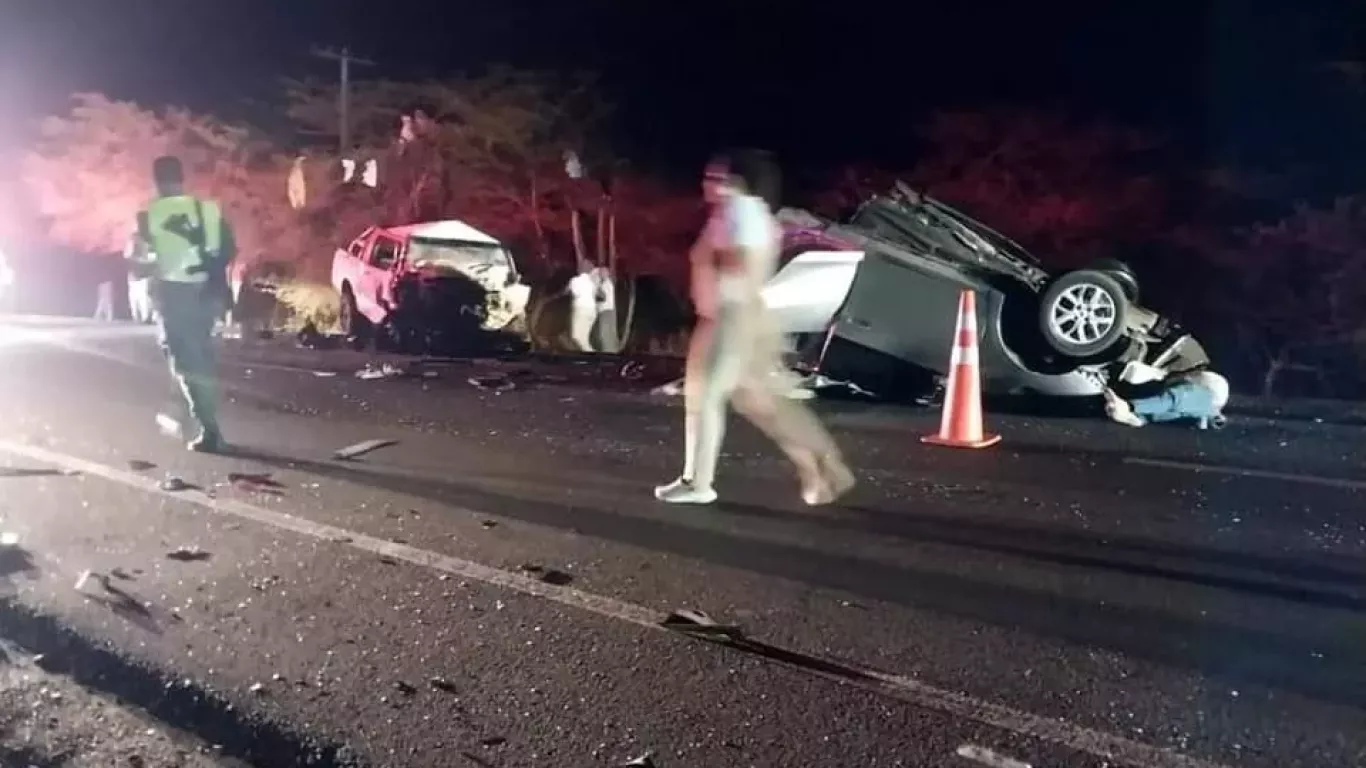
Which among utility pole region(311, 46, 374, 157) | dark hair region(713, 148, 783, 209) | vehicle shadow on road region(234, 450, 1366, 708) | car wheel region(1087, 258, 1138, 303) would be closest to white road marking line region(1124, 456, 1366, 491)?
vehicle shadow on road region(234, 450, 1366, 708)

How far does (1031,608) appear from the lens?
4.94 metres

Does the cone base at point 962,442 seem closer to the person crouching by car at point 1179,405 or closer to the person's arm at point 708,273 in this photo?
the person crouching by car at point 1179,405

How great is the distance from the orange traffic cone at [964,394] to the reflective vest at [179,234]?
459 centimetres

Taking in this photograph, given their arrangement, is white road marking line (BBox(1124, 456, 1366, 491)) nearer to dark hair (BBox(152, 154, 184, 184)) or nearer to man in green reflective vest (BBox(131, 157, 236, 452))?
man in green reflective vest (BBox(131, 157, 236, 452))

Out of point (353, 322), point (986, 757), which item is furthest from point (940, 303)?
point (353, 322)

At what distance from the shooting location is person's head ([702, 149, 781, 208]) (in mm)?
6430

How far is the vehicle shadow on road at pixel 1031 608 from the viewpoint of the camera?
4.27m

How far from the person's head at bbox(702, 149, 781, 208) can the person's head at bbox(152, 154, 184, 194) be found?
373 cm

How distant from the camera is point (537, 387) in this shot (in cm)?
1259

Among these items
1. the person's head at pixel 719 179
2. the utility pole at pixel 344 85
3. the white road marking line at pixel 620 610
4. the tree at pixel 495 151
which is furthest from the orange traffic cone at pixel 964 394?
the utility pole at pixel 344 85

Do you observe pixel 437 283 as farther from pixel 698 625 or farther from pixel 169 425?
pixel 698 625

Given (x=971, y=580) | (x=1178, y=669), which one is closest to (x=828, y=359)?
(x=971, y=580)

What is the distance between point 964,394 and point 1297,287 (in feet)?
19.8

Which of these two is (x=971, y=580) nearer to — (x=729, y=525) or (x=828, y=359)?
(x=729, y=525)
